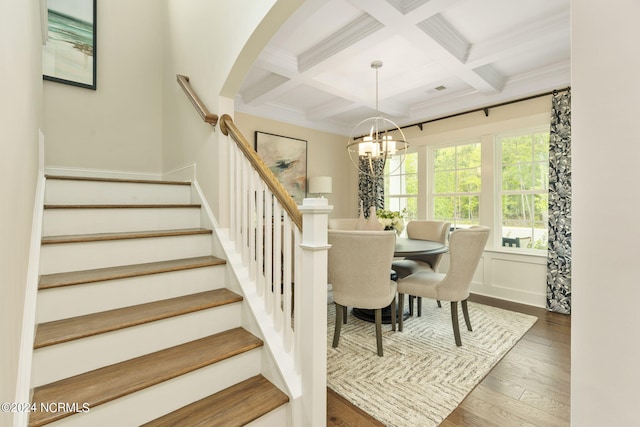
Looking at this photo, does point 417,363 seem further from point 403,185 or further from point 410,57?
point 403,185

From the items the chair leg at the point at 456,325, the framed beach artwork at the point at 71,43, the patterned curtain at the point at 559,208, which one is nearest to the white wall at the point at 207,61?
the framed beach artwork at the point at 71,43

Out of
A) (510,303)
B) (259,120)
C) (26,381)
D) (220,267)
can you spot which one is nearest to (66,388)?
(26,381)

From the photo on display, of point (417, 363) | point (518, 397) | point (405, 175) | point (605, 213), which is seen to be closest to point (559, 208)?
point (405, 175)

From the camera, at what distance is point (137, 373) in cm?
126

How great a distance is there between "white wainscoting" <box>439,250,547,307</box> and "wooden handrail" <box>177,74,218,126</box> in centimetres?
379

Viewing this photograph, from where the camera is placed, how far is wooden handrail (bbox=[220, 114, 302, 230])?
4.87 ft

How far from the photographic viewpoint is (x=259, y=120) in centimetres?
450

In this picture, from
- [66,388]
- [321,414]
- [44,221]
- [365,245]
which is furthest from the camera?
[365,245]

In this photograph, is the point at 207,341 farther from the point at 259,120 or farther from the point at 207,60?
the point at 259,120

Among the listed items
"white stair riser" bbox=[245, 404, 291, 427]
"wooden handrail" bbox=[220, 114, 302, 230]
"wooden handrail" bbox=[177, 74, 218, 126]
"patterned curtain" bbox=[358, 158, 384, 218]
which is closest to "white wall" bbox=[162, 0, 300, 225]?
"wooden handrail" bbox=[177, 74, 218, 126]

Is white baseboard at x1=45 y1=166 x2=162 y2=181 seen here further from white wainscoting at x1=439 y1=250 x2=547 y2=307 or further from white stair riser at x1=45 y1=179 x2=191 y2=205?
white wainscoting at x1=439 y1=250 x2=547 y2=307

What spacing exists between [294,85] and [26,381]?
3.49 m

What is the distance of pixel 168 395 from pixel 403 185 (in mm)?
4541

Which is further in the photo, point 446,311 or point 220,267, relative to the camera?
point 446,311
